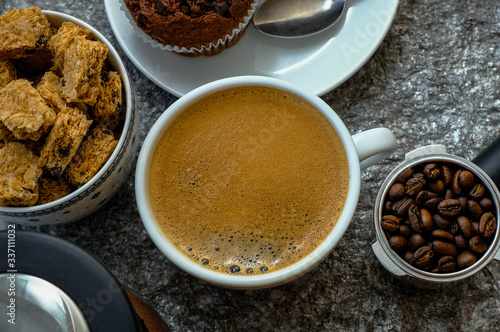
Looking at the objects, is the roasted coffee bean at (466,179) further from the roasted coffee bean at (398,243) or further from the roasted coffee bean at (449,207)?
the roasted coffee bean at (398,243)

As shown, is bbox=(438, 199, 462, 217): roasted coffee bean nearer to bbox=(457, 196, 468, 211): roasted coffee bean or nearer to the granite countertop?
bbox=(457, 196, 468, 211): roasted coffee bean

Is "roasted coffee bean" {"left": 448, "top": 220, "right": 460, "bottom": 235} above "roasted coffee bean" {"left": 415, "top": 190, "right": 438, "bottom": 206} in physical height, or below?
below

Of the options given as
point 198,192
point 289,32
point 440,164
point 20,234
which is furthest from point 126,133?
point 440,164

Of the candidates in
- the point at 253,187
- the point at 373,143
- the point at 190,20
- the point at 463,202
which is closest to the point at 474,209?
the point at 463,202


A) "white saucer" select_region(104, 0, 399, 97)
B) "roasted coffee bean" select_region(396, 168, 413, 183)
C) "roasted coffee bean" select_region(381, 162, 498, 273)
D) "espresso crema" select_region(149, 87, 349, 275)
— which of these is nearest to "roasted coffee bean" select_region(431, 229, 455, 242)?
"roasted coffee bean" select_region(381, 162, 498, 273)

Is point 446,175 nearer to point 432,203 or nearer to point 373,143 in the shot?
point 432,203

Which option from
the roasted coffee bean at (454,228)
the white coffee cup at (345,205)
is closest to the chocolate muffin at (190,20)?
the white coffee cup at (345,205)
